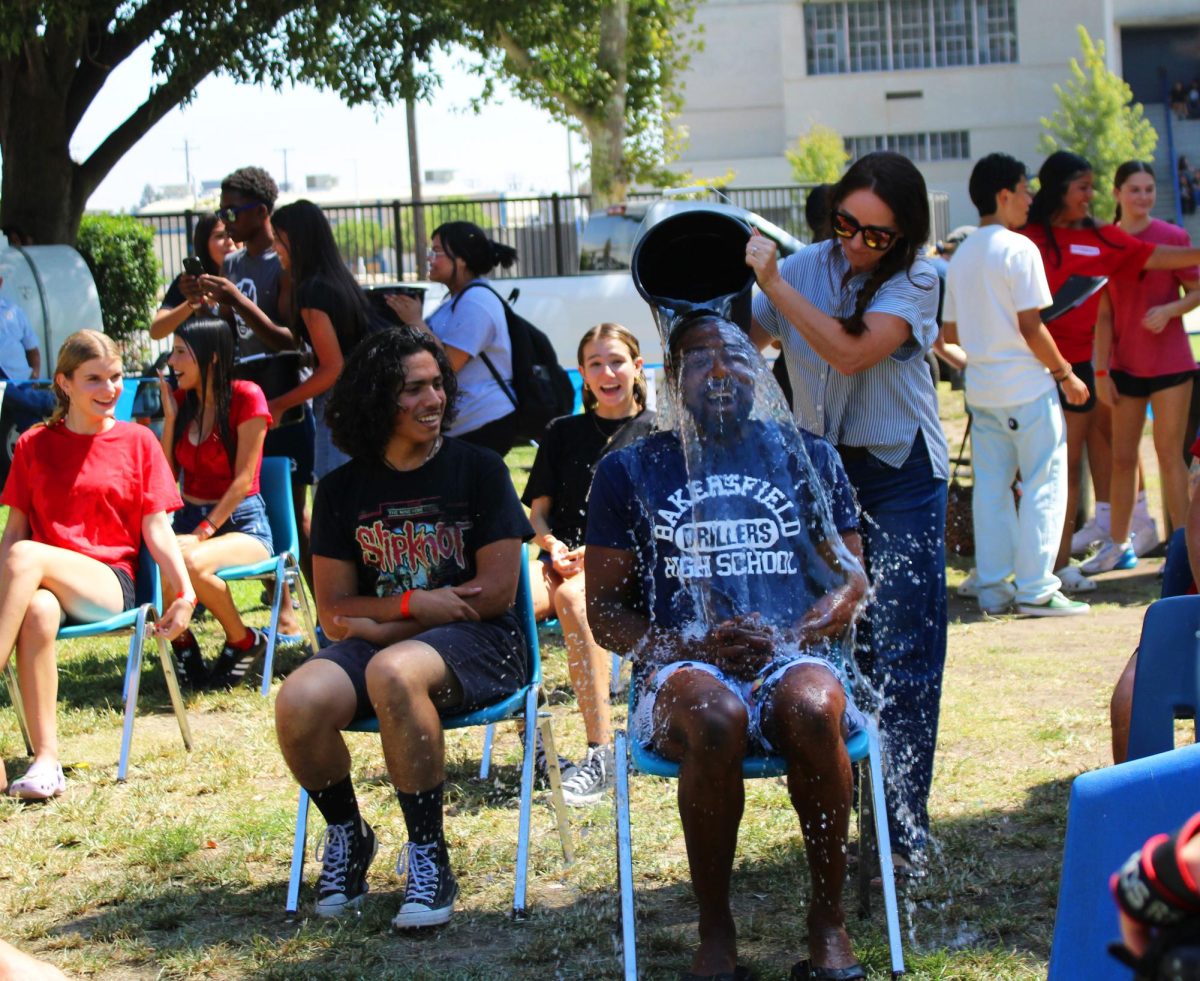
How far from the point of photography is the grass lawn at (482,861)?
12.5ft

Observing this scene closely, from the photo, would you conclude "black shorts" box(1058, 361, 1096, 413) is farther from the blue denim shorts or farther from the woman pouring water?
the woman pouring water

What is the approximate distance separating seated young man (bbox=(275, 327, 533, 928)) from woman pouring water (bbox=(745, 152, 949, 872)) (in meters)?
0.95

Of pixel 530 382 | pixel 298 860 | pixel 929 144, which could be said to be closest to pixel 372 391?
pixel 298 860

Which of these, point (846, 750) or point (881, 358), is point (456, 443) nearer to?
point (881, 358)

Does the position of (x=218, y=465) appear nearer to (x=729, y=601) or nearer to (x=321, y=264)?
(x=321, y=264)

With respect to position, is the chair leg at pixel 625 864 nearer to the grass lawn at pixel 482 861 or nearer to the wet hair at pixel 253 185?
the grass lawn at pixel 482 861

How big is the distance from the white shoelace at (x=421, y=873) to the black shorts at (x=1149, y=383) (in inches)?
202

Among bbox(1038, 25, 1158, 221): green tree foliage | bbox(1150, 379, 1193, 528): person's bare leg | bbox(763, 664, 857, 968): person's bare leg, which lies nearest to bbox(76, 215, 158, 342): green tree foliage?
bbox(1150, 379, 1193, 528): person's bare leg

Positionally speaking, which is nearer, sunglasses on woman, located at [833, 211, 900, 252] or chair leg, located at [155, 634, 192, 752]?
sunglasses on woman, located at [833, 211, 900, 252]

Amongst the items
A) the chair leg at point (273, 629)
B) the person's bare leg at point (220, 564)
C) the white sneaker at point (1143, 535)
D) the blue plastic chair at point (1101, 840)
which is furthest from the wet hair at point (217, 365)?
the white sneaker at point (1143, 535)

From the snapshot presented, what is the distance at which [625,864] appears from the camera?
11.4 feet

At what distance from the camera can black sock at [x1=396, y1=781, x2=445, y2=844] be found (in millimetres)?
4020

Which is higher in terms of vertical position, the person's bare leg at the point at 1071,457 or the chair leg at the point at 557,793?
the person's bare leg at the point at 1071,457

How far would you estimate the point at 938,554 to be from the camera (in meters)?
4.09
